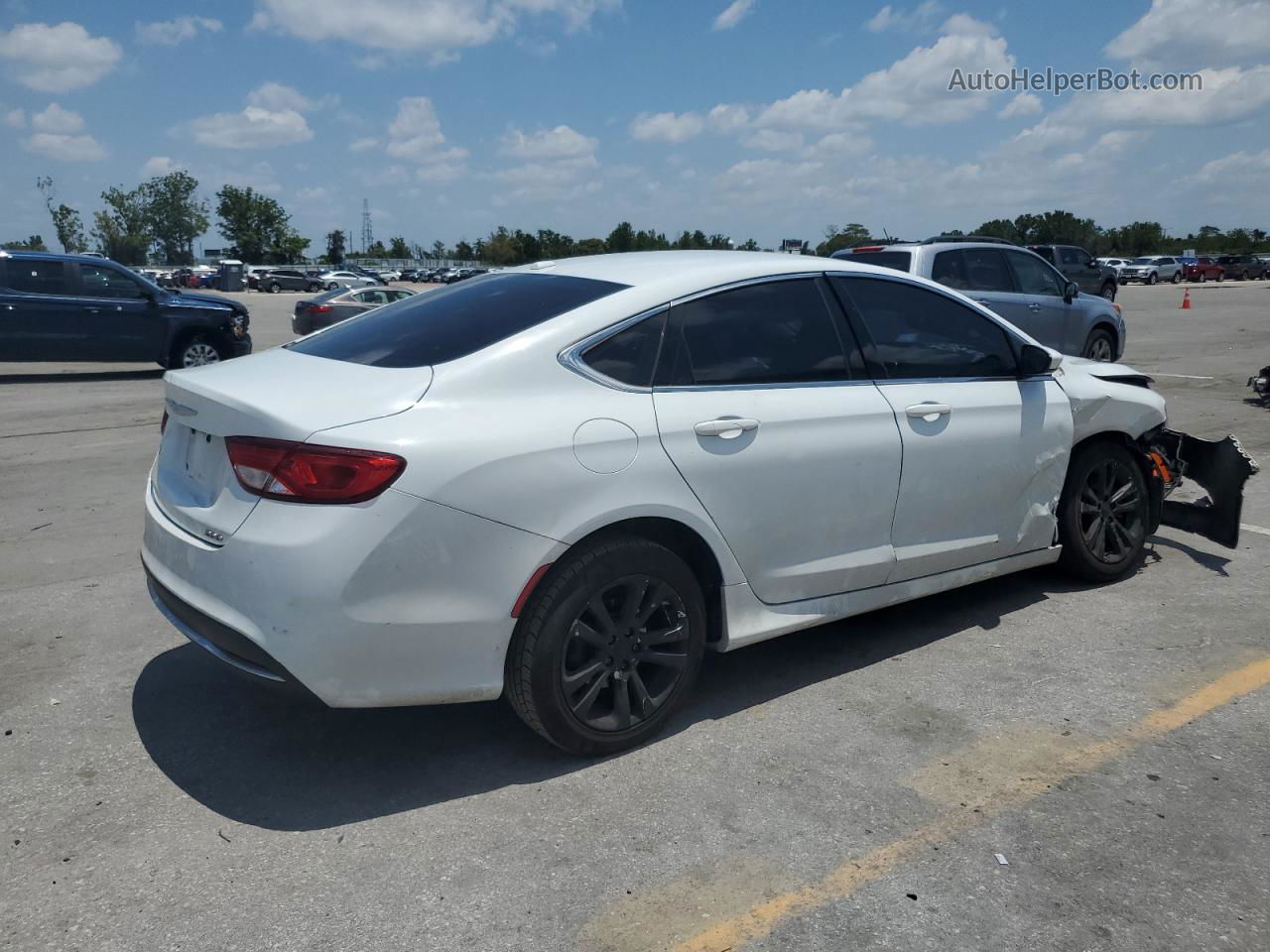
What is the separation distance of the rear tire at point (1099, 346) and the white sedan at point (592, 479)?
9368mm

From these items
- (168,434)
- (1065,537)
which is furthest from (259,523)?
(1065,537)

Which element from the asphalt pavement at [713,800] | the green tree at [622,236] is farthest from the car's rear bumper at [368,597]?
the green tree at [622,236]

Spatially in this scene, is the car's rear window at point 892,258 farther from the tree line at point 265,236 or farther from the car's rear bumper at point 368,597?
the tree line at point 265,236

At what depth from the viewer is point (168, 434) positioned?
3.84 m

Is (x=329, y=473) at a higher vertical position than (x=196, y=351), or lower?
higher

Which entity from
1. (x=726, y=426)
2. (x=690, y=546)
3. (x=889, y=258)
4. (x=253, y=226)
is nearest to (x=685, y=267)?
(x=726, y=426)

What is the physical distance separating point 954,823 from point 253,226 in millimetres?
113923

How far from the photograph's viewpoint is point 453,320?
3.92m

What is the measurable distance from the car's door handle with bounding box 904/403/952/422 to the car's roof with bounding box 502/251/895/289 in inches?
25.0

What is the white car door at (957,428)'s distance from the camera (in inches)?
173

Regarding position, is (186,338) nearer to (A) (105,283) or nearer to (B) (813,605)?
(A) (105,283)

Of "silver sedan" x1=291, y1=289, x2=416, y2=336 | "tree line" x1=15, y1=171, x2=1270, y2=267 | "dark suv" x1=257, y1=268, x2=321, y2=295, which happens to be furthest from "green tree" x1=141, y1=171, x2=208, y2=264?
"silver sedan" x1=291, y1=289, x2=416, y2=336

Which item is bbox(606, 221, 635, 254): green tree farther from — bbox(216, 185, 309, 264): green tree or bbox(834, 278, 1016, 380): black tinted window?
bbox(216, 185, 309, 264): green tree

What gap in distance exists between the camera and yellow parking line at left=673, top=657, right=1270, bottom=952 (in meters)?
2.76
